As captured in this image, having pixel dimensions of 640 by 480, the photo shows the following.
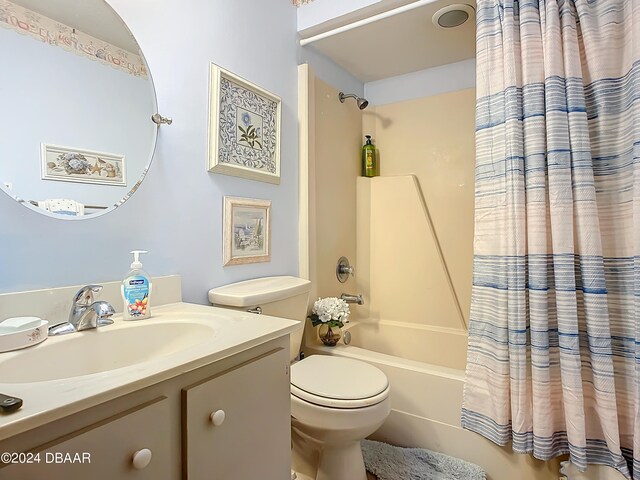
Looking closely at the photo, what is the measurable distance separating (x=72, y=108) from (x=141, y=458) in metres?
0.89

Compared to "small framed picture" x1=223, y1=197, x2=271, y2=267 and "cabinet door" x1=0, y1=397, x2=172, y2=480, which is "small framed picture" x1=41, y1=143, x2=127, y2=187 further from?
"cabinet door" x1=0, y1=397, x2=172, y2=480

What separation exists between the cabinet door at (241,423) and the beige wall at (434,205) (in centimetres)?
157

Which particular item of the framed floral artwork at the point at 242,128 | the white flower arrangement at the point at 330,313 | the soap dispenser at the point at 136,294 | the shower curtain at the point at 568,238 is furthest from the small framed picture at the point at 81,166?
the shower curtain at the point at 568,238

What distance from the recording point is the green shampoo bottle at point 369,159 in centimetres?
244

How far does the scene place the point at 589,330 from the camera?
118 centimetres

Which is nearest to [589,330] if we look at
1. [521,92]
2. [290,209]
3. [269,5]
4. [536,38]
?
[521,92]

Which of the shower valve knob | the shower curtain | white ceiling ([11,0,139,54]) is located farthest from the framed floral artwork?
the shower curtain

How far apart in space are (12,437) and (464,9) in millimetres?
2130

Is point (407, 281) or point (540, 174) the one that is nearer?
point (540, 174)

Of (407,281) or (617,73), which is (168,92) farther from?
(407,281)

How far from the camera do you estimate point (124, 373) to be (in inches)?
22.7

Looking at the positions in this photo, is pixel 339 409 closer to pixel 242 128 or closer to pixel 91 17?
pixel 242 128

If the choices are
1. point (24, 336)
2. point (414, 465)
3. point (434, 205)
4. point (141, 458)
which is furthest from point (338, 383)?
point (434, 205)

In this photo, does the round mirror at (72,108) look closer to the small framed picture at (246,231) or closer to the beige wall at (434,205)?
the small framed picture at (246,231)
